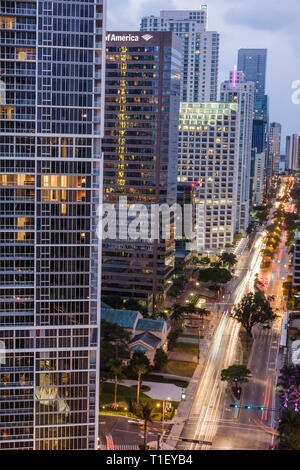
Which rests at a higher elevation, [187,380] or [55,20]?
[55,20]

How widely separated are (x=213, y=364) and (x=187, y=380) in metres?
9.27

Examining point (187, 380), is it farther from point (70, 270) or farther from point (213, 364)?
point (70, 270)

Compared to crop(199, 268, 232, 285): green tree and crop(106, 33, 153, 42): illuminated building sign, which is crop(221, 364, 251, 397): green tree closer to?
crop(199, 268, 232, 285): green tree

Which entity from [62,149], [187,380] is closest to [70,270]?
[62,149]

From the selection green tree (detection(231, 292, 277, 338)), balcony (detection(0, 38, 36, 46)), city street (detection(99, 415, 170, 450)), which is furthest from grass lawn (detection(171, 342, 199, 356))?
balcony (detection(0, 38, 36, 46))

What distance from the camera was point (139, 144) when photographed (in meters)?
131

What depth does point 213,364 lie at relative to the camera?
4003 inches

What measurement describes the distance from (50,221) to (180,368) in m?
44.9

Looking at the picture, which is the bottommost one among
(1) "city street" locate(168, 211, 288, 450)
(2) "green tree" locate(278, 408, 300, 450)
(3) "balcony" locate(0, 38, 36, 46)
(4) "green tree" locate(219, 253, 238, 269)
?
(1) "city street" locate(168, 211, 288, 450)

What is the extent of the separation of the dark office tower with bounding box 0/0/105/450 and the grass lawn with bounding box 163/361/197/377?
3311 centimetres

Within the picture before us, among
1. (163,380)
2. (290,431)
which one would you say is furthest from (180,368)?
(290,431)

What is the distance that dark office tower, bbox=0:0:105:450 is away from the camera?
6234cm

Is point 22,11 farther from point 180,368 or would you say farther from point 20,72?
point 180,368

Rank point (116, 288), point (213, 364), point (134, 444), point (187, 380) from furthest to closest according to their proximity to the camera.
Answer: point (116, 288) → point (213, 364) → point (187, 380) → point (134, 444)
